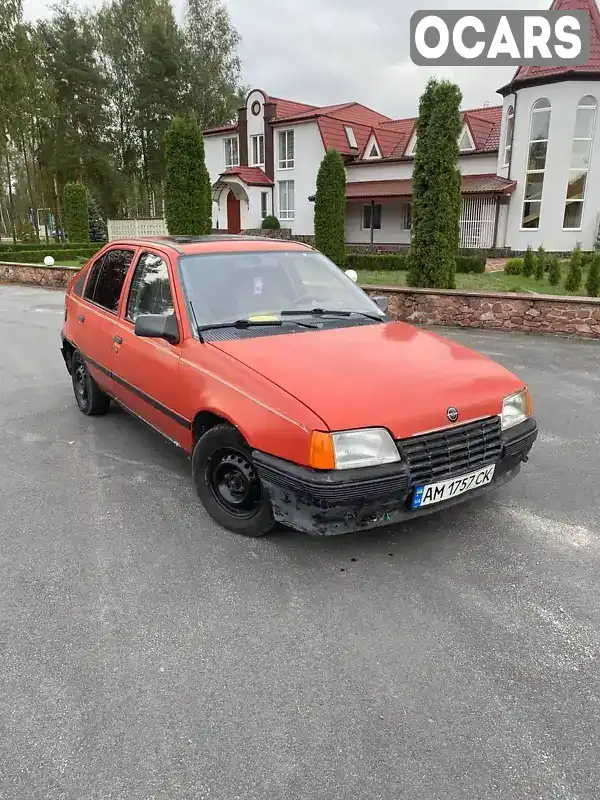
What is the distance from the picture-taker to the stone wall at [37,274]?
1742 cm

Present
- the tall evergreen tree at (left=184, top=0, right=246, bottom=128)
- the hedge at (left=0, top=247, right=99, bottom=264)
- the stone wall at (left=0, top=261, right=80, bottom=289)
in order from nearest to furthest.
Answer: the stone wall at (left=0, top=261, right=80, bottom=289) → the hedge at (left=0, top=247, right=99, bottom=264) → the tall evergreen tree at (left=184, top=0, right=246, bottom=128)

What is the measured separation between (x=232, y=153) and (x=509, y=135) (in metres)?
18.5

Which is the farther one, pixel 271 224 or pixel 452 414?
pixel 271 224

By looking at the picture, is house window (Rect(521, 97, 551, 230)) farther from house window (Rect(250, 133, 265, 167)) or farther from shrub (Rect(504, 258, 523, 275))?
house window (Rect(250, 133, 265, 167))

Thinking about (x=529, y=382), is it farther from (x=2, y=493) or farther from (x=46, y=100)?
(x=46, y=100)

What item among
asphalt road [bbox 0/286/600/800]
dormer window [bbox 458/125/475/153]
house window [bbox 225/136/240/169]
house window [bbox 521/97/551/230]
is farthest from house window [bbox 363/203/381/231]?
asphalt road [bbox 0/286/600/800]

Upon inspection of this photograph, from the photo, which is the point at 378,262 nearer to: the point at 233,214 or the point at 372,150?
the point at 372,150

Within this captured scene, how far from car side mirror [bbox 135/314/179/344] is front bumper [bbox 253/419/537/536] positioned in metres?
1.17

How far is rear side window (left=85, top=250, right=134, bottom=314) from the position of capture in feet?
15.7

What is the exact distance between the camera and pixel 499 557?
128 inches

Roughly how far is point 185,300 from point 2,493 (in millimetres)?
1940

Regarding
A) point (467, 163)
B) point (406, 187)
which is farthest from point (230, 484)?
point (406, 187)

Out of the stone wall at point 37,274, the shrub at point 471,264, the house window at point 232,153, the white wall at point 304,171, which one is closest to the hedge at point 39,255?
the stone wall at point 37,274

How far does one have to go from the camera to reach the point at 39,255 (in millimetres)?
24062
